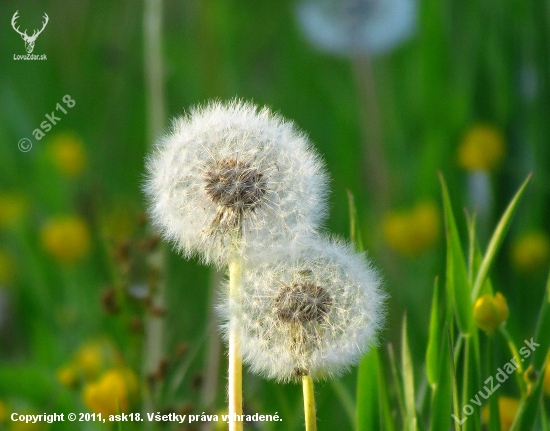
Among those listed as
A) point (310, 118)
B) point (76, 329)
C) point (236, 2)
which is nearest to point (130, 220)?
point (76, 329)

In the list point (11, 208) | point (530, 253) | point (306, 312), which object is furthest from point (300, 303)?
point (11, 208)

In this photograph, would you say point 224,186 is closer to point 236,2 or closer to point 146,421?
point 146,421

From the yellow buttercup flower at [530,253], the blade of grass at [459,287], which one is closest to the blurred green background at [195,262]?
the yellow buttercup flower at [530,253]

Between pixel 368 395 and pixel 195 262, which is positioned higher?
pixel 195 262

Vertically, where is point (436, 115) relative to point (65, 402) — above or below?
above

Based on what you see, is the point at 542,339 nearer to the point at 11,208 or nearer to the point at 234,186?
the point at 234,186

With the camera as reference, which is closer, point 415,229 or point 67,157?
point 415,229

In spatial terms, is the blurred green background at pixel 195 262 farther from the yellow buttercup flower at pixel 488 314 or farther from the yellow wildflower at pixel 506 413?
the yellow buttercup flower at pixel 488 314
